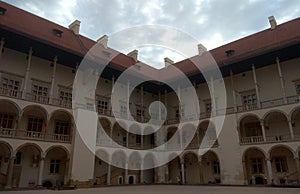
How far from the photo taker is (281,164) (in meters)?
18.3

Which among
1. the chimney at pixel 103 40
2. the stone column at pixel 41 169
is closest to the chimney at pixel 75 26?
the chimney at pixel 103 40

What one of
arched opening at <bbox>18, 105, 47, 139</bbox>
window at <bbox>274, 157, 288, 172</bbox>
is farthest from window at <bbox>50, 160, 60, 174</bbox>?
window at <bbox>274, 157, 288, 172</bbox>

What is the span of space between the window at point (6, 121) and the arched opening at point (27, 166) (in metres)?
1.86

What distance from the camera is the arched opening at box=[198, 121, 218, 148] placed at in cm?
2113

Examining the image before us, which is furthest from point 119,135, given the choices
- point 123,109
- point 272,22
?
point 272,22

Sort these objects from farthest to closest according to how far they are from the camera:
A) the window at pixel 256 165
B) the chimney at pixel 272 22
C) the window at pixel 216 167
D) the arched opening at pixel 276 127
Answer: the chimney at pixel 272 22 < the window at pixel 216 167 < the window at pixel 256 165 < the arched opening at pixel 276 127

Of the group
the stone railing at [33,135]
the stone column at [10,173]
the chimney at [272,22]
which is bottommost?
the stone column at [10,173]

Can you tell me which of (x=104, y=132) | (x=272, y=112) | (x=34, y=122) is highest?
(x=272, y=112)

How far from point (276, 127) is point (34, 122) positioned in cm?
1844

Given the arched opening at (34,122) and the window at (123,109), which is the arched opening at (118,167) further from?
the arched opening at (34,122)

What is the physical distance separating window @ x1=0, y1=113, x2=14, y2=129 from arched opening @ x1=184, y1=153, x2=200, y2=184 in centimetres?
1491

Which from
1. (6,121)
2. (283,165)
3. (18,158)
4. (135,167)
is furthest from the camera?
(135,167)

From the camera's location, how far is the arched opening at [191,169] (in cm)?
2277

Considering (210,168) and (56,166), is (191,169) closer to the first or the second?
(210,168)
